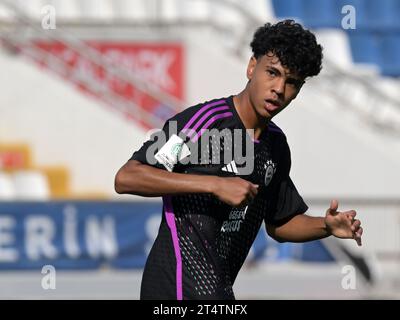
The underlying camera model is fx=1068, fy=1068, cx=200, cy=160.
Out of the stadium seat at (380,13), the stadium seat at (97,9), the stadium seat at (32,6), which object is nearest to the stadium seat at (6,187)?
the stadium seat at (32,6)

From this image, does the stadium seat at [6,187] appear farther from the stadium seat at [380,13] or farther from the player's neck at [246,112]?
the player's neck at [246,112]

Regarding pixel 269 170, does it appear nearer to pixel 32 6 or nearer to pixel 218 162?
pixel 218 162

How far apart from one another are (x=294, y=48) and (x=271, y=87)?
0.69 ft

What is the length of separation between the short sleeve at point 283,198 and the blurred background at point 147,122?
815cm

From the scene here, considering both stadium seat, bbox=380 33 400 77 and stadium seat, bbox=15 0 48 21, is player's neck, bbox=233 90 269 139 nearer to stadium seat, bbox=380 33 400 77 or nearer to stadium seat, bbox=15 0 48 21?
stadium seat, bbox=15 0 48 21

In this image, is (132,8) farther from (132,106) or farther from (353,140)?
(353,140)

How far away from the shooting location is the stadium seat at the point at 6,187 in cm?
1570

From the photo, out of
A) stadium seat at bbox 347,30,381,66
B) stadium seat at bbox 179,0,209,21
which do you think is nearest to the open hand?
stadium seat at bbox 179,0,209,21

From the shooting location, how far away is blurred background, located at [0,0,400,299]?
47.0 ft

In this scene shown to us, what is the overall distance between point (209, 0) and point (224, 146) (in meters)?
14.4

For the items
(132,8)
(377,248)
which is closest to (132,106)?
(132,8)

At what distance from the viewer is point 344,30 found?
64.7 ft

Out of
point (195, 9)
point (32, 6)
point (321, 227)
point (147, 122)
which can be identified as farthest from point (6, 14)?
point (321, 227)

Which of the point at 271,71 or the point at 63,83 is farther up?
the point at 271,71
